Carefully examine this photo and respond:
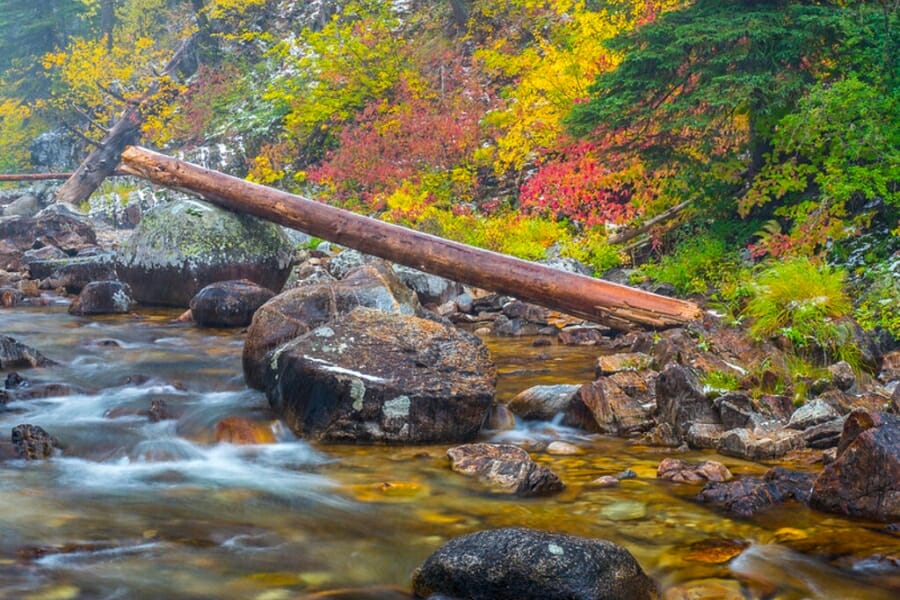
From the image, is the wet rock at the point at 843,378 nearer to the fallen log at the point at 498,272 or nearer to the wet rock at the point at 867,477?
the fallen log at the point at 498,272

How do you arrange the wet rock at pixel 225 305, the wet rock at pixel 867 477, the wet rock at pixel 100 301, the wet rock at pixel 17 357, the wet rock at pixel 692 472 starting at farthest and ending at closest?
the wet rock at pixel 100 301, the wet rock at pixel 225 305, the wet rock at pixel 17 357, the wet rock at pixel 692 472, the wet rock at pixel 867 477

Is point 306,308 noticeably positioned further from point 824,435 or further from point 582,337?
point 824,435

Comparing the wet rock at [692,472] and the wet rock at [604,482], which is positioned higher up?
the wet rock at [692,472]

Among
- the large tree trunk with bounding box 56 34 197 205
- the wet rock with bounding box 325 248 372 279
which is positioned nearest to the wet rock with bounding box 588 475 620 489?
the wet rock with bounding box 325 248 372 279

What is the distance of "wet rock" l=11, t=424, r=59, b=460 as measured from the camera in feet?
17.1

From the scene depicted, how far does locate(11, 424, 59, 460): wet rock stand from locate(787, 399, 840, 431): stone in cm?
523

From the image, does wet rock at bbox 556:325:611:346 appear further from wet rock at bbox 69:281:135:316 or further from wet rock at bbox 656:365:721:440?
wet rock at bbox 69:281:135:316

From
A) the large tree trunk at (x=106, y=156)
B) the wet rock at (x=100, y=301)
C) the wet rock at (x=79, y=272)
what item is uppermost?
the large tree trunk at (x=106, y=156)

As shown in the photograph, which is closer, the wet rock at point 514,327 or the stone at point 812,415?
the stone at point 812,415

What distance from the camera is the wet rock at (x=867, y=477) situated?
13.1 feet

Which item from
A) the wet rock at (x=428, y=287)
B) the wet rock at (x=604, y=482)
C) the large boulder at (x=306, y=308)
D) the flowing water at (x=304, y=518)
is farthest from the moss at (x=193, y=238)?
the wet rock at (x=604, y=482)

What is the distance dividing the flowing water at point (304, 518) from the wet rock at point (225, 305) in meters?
3.57

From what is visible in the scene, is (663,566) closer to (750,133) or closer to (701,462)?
(701,462)

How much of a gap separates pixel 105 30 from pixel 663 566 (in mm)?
42521
